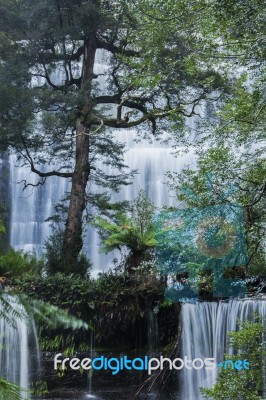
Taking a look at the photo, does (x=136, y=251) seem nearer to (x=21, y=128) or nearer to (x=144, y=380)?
(x=144, y=380)

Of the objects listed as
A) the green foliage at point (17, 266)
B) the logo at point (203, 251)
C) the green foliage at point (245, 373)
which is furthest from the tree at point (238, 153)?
the green foliage at point (17, 266)

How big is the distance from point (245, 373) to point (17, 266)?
197 inches

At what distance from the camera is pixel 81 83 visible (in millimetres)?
10258

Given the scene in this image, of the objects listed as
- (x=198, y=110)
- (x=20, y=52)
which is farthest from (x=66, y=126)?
(x=198, y=110)

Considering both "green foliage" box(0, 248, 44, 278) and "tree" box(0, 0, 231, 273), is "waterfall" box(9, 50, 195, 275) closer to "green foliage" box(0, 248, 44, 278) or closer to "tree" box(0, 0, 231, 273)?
"tree" box(0, 0, 231, 273)

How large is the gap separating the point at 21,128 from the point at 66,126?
32.1 inches

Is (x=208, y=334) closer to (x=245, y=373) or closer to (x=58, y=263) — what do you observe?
(x=245, y=373)

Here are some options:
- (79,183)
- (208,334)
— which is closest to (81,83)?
(79,183)

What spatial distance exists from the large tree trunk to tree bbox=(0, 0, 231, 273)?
0.02 m

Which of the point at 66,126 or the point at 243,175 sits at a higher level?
the point at 66,126

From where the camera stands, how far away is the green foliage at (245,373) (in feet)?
14.6

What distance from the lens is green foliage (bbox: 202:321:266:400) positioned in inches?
175

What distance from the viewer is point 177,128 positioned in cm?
1011

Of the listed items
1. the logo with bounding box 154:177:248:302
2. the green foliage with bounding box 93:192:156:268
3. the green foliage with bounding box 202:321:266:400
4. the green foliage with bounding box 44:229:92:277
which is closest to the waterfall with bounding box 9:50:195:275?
the green foliage with bounding box 44:229:92:277
